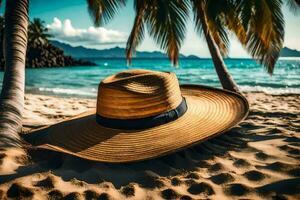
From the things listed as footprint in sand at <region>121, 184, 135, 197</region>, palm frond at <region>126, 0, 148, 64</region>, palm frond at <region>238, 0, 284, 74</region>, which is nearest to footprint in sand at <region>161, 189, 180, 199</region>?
footprint in sand at <region>121, 184, 135, 197</region>

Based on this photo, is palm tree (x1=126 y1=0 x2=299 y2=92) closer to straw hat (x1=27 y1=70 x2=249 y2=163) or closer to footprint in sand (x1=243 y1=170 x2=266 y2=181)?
straw hat (x1=27 y1=70 x2=249 y2=163)

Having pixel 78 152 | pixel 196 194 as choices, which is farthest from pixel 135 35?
pixel 196 194

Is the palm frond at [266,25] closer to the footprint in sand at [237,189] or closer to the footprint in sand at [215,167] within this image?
the footprint in sand at [215,167]

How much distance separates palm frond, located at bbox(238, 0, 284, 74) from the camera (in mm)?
4297

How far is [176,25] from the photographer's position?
15.6 ft

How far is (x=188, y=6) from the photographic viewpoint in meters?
4.84

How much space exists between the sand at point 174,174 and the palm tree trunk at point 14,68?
0.47 m

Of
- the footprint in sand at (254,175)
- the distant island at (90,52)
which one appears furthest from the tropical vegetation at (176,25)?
the distant island at (90,52)

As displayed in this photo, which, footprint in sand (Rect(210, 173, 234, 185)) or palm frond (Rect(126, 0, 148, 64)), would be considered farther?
palm frond (Rect(126, 0, 148, 64))

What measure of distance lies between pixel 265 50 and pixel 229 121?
8.25ft

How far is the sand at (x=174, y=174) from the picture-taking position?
2.00 meters

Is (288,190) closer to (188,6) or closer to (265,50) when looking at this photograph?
(265,50)

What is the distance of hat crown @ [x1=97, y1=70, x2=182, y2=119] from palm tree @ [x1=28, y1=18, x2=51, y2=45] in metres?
39.6

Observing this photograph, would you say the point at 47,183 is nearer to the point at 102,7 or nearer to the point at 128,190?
the point at 128,190
